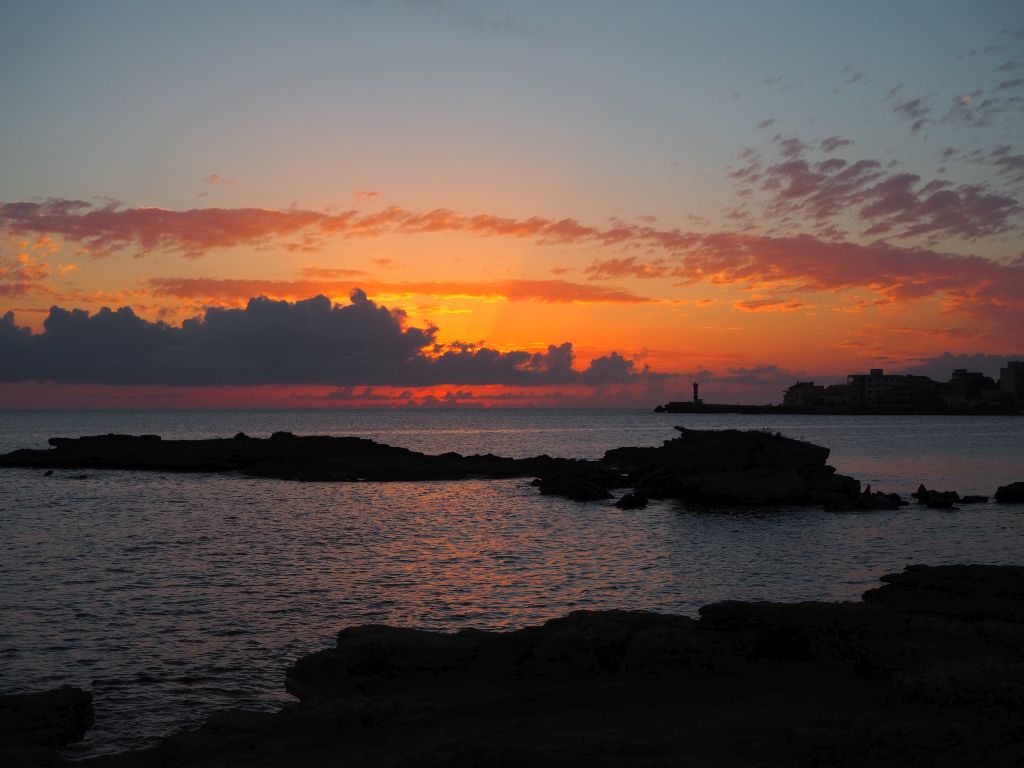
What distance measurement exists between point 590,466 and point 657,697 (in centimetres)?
6397

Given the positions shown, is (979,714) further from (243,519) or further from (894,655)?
(243,519)

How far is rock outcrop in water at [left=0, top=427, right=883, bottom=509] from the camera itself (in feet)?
179

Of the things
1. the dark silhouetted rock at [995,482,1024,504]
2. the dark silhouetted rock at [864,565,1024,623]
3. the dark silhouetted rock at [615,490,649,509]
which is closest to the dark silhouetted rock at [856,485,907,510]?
the dark silhouetted rock at [995,482,1024,504]

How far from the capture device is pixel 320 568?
30031mm

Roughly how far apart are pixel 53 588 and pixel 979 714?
2578 centimetres

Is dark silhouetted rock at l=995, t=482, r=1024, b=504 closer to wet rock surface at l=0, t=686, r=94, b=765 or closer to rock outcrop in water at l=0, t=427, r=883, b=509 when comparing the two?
rock outcrop in water at l=0, t=427, r=883, b=509

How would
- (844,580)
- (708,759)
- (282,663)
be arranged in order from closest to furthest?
(708,759) < (282,663) < (844,580)

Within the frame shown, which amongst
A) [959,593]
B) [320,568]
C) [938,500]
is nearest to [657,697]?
[959,593]

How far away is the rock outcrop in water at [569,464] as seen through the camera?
54.5m

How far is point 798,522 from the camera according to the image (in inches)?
1747

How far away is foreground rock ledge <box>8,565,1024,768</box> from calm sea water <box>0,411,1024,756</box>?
2.63 metres

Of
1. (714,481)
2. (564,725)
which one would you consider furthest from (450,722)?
(714,481)

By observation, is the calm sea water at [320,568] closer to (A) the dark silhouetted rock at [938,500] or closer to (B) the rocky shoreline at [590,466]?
(A) the dark silhouetted rock at [938,500]

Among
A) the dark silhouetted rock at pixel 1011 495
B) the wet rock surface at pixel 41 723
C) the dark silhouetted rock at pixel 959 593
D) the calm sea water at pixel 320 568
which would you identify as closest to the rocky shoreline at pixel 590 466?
the dark silhouetted rock at pixel 1011 495
